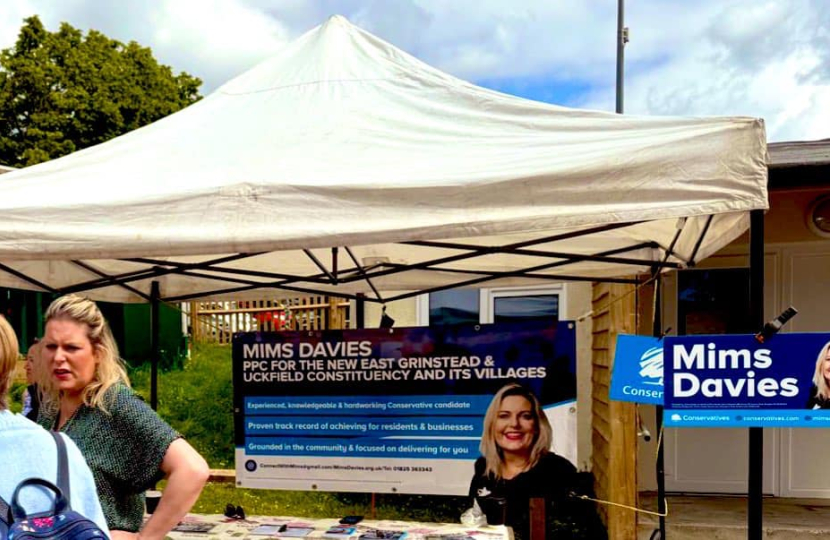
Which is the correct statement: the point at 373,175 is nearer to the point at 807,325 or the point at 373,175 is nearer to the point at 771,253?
the point at 771,253

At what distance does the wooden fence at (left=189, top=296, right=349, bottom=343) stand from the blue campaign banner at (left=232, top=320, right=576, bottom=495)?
557 centimetres

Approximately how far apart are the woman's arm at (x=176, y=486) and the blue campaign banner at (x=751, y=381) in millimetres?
1504

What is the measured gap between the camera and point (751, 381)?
95.4 inches

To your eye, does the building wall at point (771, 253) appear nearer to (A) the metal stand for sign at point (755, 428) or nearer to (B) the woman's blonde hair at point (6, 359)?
(A) the metal stand for sign at point (755, 428)

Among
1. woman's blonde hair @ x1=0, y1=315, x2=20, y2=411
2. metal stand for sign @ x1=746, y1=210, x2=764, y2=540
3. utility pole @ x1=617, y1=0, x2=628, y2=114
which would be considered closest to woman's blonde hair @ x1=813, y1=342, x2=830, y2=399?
metal stand for sign @ x1=746, y1=210, x2=764, y2=540

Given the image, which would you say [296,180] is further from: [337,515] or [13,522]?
[337,515]

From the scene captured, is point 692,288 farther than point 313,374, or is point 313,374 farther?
point 692,288

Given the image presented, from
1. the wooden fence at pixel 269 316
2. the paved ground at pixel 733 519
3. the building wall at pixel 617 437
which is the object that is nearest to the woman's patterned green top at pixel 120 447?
the building wall at pixel 617 437

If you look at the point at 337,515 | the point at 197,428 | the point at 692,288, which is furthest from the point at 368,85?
the point at 197,428

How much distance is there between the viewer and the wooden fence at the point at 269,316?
11.1 meters

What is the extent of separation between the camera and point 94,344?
2285 mm

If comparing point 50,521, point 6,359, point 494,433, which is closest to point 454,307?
point 494,433

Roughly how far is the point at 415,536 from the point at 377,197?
184 centimetres

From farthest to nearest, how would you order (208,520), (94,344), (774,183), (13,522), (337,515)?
(337,515) < (774,183) < (208,520) < (94,344) < (13,522)
